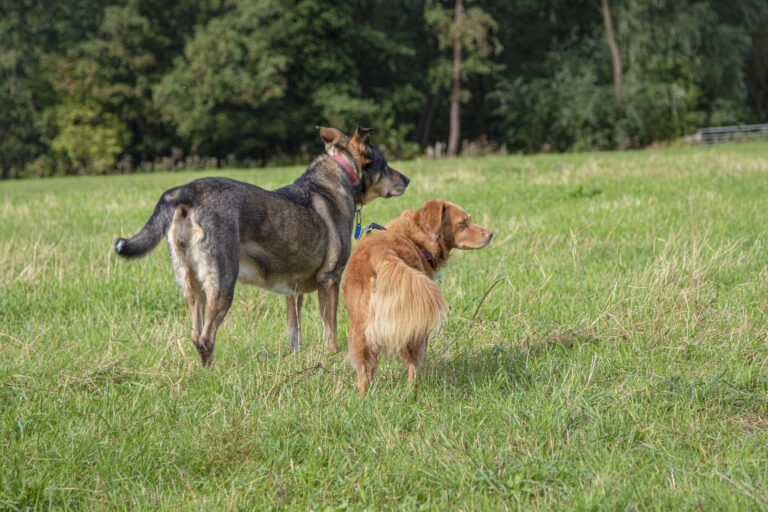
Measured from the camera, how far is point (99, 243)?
7844mm

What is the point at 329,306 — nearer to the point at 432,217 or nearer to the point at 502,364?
the point at 432,217

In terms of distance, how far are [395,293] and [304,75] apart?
3695cm

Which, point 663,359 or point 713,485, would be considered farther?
point 663,359

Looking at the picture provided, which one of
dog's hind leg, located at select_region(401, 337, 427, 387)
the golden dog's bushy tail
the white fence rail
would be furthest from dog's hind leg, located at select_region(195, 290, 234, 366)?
the white fence rail

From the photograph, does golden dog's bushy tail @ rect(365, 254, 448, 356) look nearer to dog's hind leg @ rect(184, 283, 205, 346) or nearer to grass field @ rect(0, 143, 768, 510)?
grass field @ rect(0, 143, 768, 510)

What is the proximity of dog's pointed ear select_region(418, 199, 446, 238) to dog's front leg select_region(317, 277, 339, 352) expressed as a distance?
83cm

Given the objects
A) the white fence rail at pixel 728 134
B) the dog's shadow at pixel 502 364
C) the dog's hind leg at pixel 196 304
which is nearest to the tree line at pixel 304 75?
the white fence rail at pixel 728 134

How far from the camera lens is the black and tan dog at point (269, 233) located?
389 centimetres

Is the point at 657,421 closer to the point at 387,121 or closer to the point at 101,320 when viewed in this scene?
the point at 101,320

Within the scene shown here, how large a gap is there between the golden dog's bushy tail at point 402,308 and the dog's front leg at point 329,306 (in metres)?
1.06

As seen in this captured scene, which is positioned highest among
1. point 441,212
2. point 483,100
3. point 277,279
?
point 483,100

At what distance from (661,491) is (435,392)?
51.4 inches

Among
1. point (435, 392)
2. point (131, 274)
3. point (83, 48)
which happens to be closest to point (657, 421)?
point (435, 392)

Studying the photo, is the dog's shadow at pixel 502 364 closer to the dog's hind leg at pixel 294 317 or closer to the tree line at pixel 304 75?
the dog's hind leg at pixel 294 317
